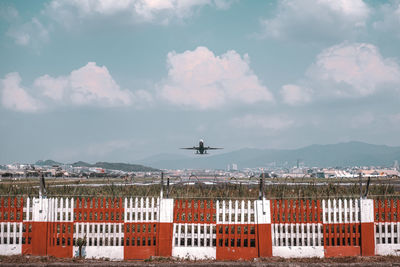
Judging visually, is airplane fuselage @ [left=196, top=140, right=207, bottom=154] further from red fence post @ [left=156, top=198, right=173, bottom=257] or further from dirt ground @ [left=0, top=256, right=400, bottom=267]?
dirt ground @ [left=0, top=256, right=400, bottom=267]

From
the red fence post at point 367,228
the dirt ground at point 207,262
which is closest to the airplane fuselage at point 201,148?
the red fence post at point 367,228

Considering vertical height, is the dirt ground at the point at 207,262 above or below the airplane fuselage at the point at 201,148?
below

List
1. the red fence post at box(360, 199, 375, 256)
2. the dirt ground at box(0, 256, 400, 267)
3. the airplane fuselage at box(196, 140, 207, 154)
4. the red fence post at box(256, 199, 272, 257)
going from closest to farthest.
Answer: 1. the dirt ground at box(0, 256, 400, 267)
2. the red fence post at box(256, 199, 272, 257)
3. the red fence post at box(360, 199, 375, 256)
4. the airplane fuselage at box(196, 140, 207, 154)

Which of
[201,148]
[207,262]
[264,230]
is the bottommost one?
[207,262]

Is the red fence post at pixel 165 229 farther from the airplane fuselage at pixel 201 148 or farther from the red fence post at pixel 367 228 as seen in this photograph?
the airplane fuselage at pixel 201 148

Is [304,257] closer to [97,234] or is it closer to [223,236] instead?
[223,236]

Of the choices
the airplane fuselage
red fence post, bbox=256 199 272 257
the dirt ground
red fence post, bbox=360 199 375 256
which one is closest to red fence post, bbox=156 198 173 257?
the dirt ground

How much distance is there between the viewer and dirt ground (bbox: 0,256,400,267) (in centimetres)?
1062

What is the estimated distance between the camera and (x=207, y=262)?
36.3 ft

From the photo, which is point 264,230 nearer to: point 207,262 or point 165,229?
point 207,262

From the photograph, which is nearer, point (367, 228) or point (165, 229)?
point (165, 229)

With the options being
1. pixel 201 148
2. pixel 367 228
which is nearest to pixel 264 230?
pixel 367 228

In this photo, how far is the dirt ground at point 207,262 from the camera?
10625 mm

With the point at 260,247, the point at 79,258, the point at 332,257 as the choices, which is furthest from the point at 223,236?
the point at 79,258
